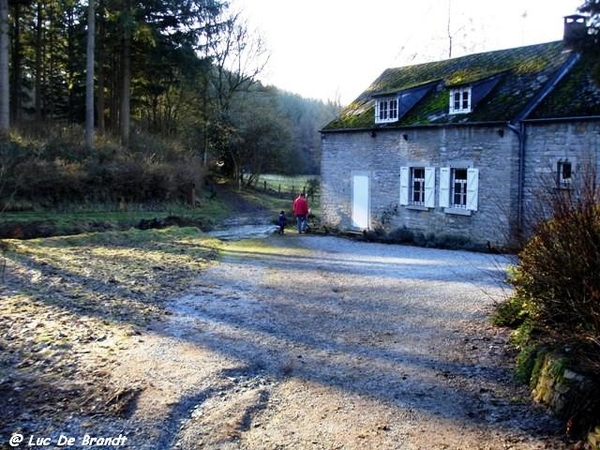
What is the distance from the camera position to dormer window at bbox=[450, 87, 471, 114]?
1941cm

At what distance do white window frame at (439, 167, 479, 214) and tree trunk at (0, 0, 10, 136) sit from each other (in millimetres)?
16567

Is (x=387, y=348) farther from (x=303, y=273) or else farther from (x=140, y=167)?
(x=140, y=167)

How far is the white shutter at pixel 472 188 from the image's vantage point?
18.5 metres

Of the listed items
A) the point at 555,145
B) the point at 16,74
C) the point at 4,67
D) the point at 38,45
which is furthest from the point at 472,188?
the point at 16,74

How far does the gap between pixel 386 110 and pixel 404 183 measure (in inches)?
126

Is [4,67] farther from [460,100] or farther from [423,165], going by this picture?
[460,100]

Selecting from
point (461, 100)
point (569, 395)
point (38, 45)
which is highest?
point (38, 45)

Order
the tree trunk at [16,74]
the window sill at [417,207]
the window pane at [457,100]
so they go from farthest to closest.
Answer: the tree trunk at [16,74]
the window sill at [417,207]
the window pane at [457,100]

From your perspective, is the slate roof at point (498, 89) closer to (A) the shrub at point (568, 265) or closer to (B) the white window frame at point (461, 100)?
(B) the white window frame at point (461, 100)

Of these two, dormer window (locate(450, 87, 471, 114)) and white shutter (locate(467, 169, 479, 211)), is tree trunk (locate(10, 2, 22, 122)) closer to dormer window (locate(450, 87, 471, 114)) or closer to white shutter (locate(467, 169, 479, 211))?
dormer window (locate(450, 87, 471, 114))

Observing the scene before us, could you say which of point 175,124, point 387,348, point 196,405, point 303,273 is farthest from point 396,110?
point 175,124

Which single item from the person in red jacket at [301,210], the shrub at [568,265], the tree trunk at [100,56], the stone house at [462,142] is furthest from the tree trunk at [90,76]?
the shrub at [568,265]

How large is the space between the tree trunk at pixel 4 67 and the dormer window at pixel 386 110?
14.1 metres

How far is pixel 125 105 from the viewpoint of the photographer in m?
29.4
